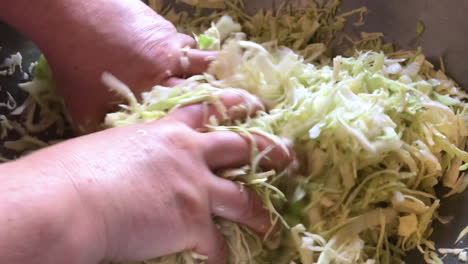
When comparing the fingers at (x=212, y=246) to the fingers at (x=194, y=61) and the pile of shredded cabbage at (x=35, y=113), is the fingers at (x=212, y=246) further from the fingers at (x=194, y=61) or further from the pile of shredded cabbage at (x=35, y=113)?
the pile of shredded cabbage at (x=35, y=113)

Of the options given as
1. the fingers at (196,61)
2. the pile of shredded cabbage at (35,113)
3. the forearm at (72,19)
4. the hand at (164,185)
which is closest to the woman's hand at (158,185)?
the hand at (164,185)

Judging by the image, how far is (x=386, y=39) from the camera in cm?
97

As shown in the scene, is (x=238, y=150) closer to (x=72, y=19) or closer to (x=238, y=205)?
(x=238, y=205)

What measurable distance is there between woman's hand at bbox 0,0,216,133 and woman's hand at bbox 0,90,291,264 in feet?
0.53

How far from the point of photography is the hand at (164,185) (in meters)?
0.57

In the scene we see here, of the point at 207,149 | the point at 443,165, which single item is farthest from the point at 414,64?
the point at 207,149

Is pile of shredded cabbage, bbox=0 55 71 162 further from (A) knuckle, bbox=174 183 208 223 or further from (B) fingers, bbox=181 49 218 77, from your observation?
(A) knuckle, bbox=174 183 208 223

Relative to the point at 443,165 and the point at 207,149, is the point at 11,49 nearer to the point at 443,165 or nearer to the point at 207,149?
the point at 207,149

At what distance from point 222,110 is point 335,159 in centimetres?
17

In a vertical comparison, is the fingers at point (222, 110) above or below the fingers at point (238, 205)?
above

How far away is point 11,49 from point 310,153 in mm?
649

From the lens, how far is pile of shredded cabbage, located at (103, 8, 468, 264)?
0.69 metres

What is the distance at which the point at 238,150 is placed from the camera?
68cm

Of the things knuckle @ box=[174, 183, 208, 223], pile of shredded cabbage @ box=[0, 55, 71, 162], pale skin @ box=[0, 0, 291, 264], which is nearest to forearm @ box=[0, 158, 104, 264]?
pale skin @ box=[0, 0, 291, 264]
